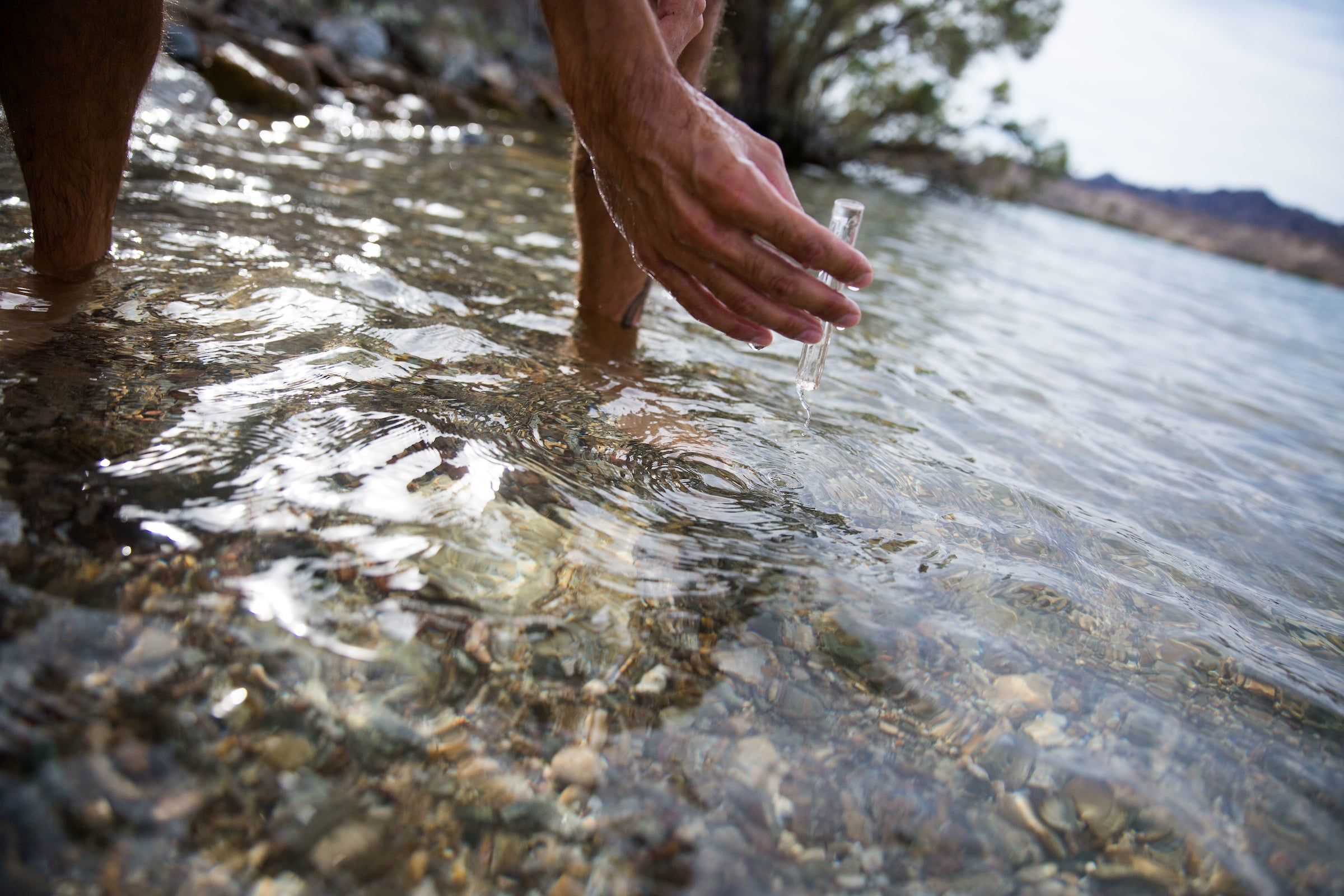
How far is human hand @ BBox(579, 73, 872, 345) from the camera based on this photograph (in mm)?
1269

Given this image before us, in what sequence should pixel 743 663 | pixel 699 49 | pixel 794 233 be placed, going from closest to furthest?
pixel 743 663 → pixel 794 233 → pixel 699 49

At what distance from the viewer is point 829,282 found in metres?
1.62

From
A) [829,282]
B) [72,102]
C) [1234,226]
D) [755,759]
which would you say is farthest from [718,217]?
[1234,226]

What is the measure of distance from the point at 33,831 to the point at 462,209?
12.1ft

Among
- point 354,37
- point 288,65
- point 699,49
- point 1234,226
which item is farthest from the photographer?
point 1234,226

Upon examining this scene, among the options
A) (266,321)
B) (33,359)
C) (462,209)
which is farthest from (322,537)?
(462,209)

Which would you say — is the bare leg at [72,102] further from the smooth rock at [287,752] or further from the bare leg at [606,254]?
the smooth rock at [287,752]

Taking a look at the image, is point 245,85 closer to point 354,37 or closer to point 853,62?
point 354,37

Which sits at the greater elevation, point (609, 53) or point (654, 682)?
point (609, 53)

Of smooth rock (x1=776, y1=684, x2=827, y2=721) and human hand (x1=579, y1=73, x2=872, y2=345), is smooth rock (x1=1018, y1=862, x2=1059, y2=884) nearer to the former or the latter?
smooth rock (x1=776, y1=684, x2=827, y2=721)

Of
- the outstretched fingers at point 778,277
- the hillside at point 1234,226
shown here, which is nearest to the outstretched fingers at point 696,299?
the outstretched fingers at point 778,277

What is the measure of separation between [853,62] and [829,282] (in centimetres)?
2109

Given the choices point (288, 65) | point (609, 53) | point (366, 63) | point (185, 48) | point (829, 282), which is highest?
point (366, 63)

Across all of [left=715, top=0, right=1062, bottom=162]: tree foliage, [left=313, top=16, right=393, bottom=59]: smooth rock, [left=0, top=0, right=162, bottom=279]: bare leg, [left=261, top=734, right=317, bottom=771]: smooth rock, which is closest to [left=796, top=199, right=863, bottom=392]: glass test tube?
[left=261, top=734, right=317, bottom=771]: smooth rock
